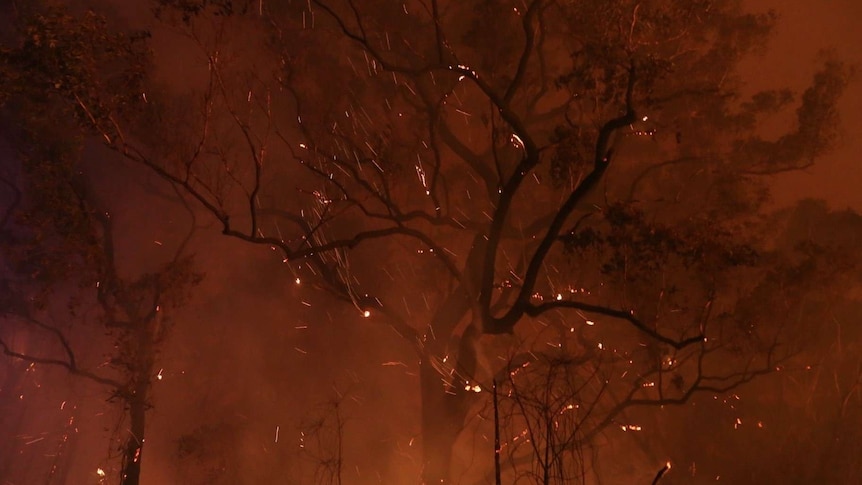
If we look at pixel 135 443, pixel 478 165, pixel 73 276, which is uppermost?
pixel 478 165

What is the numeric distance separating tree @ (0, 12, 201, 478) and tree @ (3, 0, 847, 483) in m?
0.92

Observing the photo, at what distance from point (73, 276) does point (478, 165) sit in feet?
16.8

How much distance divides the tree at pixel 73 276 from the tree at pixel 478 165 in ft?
3.01

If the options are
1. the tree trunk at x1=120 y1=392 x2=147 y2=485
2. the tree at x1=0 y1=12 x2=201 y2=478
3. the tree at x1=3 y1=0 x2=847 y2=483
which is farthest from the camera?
the tree trunk at x1=120 y1=392 x2=147 y2=485

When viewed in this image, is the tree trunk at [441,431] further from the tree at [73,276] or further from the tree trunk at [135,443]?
the tree trunk at [135,443]

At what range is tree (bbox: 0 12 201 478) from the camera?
8.42m

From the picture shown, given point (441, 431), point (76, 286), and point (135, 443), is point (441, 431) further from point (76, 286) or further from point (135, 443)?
point (76, 286)

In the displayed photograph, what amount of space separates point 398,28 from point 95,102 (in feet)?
12.9

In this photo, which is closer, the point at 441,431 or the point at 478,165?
the point at 441,431

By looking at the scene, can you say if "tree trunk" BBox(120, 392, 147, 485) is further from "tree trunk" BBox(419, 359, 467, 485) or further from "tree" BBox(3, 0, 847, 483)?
"tree trunk" BBox(419, 359, 467, 485)

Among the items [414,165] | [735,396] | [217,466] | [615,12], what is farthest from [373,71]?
[735,396]

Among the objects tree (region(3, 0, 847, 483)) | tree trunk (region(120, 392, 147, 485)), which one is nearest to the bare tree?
tree trunk (region(120, 392, 147, 485))

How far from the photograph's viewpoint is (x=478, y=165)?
344 inches

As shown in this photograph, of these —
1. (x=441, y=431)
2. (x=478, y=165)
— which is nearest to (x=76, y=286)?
(x=441, y=431)
